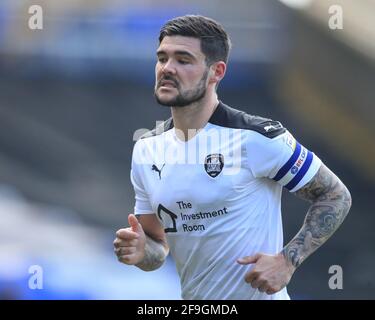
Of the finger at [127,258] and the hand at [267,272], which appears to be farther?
the finger at [127,258]

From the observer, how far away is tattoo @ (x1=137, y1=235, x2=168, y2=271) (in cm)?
330

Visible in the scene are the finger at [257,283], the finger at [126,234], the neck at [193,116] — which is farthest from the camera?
the neck at [193,116]

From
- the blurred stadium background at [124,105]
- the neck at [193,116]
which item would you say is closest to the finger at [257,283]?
the neck at [193,116]

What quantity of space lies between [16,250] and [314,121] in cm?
245

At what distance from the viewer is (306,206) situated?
532cm

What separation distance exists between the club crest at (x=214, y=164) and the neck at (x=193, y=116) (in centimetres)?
15

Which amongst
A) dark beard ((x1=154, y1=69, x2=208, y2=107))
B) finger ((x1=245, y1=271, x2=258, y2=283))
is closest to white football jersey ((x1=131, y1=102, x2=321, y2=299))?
dark beard ((x1=154, y1=69, x2=208, y2=107))

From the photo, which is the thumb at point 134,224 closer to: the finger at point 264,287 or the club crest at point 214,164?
the club crest at point 214,164

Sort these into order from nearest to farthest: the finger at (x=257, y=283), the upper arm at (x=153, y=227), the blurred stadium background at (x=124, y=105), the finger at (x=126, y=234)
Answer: the finger at (x=257, y=283) → the finger at (x=126, y=234) → the upper arm at (x=153, y=227) → the blurred stadium background at (x=124, y=105)

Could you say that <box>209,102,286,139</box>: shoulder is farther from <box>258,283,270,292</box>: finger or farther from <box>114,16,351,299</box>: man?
<box>258,283,270,292</box>: finger

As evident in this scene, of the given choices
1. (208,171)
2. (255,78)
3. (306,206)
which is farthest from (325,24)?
(208,171)

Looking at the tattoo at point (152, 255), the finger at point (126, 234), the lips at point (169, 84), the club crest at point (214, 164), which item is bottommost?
the tattoo at point (152, 255)

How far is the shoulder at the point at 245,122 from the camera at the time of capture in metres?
3.12

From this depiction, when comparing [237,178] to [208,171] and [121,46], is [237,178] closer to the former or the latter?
[208,171]
